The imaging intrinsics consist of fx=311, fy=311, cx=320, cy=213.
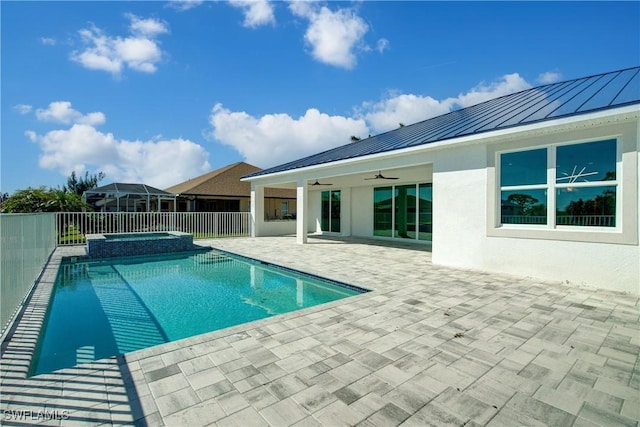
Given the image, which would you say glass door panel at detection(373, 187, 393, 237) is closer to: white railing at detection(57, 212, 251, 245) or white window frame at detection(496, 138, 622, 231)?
white railing at detection(57, 212, 251, 245)

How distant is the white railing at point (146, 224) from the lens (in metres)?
14.4

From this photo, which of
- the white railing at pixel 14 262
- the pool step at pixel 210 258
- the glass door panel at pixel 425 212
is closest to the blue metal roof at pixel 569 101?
the glass door panel at pixel 425 212

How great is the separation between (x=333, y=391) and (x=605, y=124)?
7393 mm

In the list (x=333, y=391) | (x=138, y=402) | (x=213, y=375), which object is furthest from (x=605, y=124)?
(x=138, y=402)

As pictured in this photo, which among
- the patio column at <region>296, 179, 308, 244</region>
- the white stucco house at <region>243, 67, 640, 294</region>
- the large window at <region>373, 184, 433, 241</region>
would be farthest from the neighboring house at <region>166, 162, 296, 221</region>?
the white stucco house at <region>243, 67, 640, 294</region>

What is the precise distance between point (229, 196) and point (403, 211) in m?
15.9

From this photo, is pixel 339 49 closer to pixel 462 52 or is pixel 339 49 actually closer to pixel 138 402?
pixel 462 52

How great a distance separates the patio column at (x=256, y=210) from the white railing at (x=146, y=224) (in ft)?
1.56

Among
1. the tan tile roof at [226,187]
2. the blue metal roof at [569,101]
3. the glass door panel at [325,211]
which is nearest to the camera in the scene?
the blue metal roof at [569,101]

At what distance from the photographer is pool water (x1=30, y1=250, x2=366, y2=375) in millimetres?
4828

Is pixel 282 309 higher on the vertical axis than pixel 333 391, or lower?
lower

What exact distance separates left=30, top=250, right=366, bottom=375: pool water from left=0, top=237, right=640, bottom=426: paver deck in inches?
25.5

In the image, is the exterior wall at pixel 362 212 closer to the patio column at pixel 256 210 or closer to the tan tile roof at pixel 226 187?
the patio column at pixel 256 210

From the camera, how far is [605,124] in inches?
245
